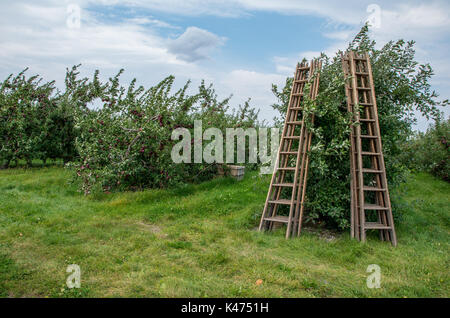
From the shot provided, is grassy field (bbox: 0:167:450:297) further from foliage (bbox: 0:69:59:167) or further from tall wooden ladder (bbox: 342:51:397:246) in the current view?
foliage (bbox: 0:69:59:167)

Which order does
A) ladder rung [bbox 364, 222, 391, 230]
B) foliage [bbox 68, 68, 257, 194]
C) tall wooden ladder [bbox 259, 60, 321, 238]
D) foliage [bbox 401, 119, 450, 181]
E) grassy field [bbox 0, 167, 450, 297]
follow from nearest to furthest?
grassy field [bbox 0, 167, 450, 297]
ladder rung [bbox 364, 222, 391, 230]
tall wooden ladder [bbox 259, 60, 321, 238]
foliage [bbox 68, 68, 257, 194]
foliage [bbox 401, 119, 450, 181]

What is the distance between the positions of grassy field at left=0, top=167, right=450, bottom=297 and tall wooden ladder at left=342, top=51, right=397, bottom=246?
358mm

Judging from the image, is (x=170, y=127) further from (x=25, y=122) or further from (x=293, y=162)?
(x=25, y=122)

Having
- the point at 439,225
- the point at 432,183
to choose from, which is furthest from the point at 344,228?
the point at 432,183

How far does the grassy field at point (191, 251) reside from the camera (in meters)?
4.17

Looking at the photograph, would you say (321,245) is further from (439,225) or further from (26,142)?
(26,142)

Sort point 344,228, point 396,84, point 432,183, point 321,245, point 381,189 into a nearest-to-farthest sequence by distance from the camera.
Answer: point 321,245 < point 381,189 < point 344,228 < point 396,84 < point 432,183

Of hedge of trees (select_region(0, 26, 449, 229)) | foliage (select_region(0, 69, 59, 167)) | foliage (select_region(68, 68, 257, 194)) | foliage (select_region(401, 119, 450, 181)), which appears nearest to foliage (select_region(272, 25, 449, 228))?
hedge of trees (select_region(0, 26, 449, 229))

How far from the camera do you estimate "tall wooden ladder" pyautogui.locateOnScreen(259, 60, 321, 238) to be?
Result: 605 centimetres

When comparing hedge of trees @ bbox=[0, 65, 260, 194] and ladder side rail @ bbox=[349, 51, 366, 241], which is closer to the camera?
ladder side rail @ bbox=[349, 51, 366, 241]

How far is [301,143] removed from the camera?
6062 millimetres

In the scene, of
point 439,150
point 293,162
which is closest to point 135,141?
point 293,162

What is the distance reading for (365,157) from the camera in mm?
6812
